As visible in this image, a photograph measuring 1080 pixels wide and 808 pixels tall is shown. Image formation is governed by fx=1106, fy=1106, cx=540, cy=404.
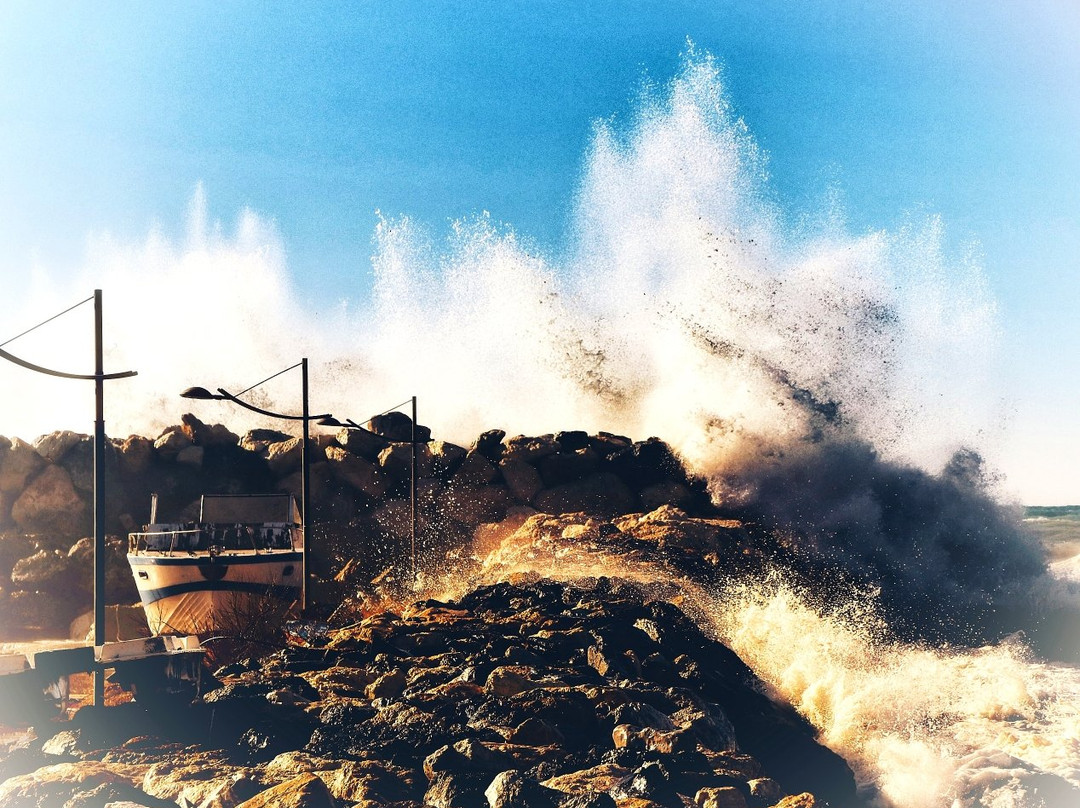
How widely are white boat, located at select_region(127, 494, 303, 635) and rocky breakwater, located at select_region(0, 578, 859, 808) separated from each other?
19.8 feet

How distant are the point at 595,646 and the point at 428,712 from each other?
3248mm

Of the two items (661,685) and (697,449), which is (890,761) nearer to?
A: (661,685)

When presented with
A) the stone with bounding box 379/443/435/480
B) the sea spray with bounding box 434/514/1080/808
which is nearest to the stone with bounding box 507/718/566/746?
the sea spray with bounding box 434/514/1080/808

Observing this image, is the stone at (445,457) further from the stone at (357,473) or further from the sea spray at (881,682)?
the sea spray at (881,682)

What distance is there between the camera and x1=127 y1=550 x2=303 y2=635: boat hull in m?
23.2

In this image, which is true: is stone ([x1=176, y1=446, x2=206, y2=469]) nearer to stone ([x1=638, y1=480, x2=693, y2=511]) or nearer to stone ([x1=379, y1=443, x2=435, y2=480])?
stone ([x1=379, y1=443, x2=435, y2=480])

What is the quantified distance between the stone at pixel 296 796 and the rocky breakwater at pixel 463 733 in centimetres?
2

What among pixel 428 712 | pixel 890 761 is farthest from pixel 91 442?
pixel 890 761

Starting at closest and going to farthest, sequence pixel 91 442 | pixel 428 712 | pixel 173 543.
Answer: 1. pixel 428 712
2. pixel 173 543
3. pixel 91 442

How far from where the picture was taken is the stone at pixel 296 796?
1049cm

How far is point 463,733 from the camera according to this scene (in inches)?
504

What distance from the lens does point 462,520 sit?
34.1m

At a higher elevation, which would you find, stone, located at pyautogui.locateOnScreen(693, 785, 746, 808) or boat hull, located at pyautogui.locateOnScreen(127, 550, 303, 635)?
boat hull, located at pyautogui.locateOnScreen(127, 550, 303, 635)

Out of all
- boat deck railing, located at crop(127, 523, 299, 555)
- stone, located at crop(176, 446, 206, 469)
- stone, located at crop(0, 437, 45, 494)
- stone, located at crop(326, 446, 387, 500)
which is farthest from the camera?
stone, located at crop(176, 446, 206, 469)
